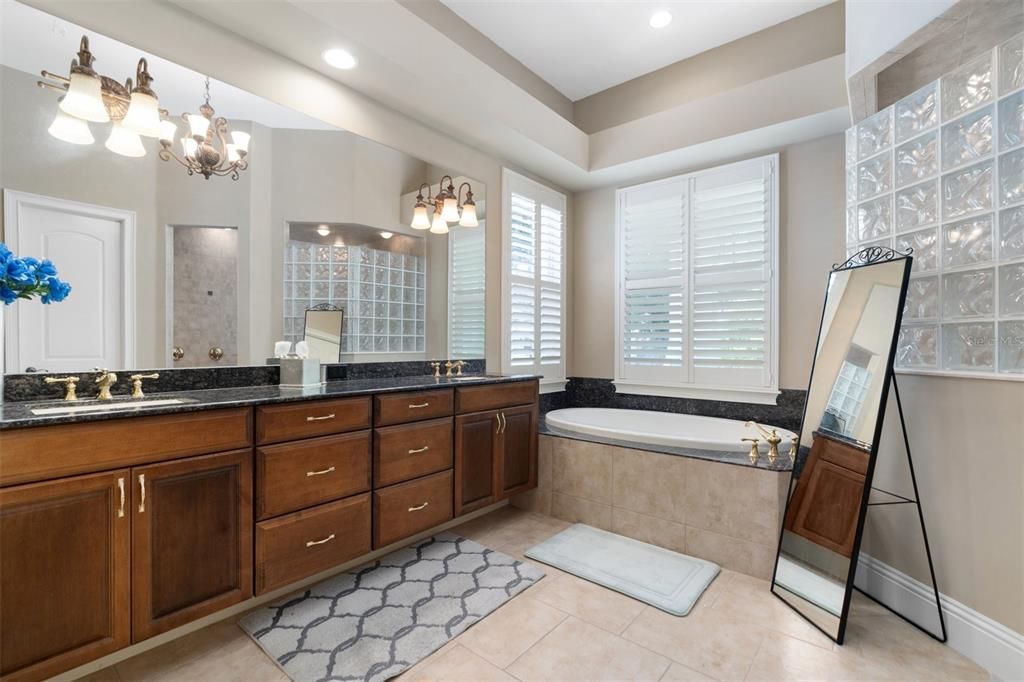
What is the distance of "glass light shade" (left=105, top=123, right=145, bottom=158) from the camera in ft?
6.01

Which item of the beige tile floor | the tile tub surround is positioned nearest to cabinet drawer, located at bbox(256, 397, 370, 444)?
the beige tile floor

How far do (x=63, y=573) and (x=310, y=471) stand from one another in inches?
30.6

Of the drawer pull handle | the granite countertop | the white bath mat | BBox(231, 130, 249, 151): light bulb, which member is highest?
BBox(231, 130, 249, 151): light bulb

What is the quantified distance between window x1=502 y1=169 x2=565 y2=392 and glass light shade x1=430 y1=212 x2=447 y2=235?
0.55 m

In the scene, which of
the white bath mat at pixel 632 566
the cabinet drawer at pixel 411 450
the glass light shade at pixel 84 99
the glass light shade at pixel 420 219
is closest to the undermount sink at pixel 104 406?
the cabinet drawer at pixel 411 450

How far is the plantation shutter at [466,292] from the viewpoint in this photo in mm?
3246

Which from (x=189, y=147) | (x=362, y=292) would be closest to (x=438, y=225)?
(x=362, y=292)

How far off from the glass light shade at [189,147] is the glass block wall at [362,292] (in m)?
0.54

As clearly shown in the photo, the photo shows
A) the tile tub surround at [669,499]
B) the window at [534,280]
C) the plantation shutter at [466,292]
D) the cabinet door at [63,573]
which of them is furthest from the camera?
the window at [534,280]

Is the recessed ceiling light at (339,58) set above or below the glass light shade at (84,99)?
above

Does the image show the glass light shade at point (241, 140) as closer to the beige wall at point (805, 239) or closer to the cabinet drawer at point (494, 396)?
the cabinet drawer at point (494, 396)

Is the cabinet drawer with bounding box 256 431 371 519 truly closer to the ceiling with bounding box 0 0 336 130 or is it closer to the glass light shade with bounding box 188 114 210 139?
the glass light shade with bounding box 188 114 210 139

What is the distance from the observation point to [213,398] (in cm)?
184

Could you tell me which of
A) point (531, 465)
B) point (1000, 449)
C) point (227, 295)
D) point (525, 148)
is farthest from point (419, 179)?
point (1000, 449)
